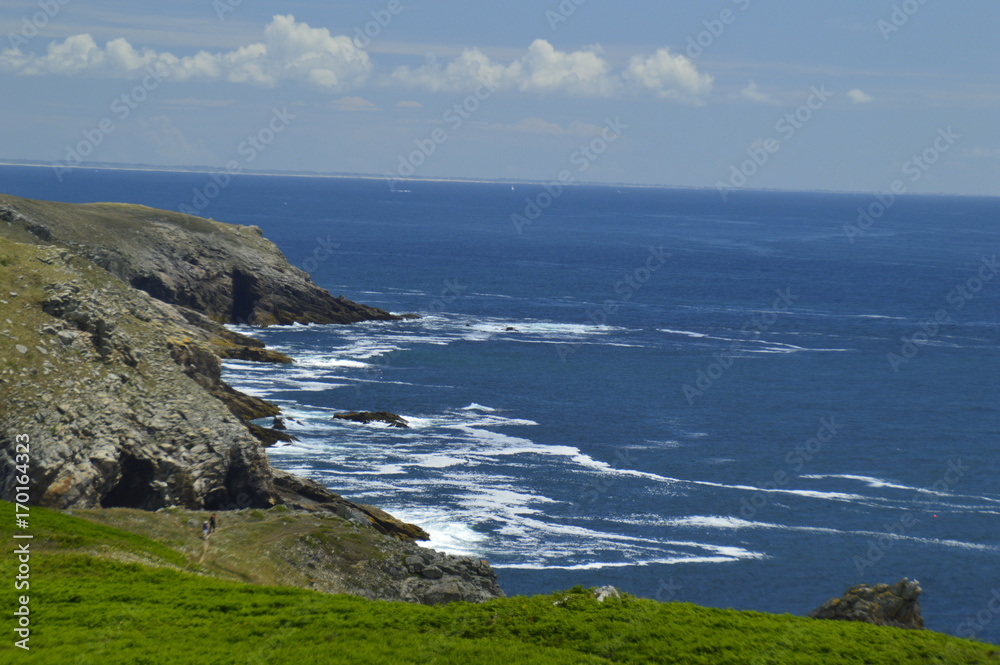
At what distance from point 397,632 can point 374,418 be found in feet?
142

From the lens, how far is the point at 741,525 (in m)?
53.0

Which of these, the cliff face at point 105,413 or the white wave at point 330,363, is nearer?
the cliff face at point 105,413

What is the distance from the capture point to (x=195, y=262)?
9925cm

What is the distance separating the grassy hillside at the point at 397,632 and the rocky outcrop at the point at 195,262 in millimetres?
64754

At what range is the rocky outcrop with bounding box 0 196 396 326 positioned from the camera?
297 ft

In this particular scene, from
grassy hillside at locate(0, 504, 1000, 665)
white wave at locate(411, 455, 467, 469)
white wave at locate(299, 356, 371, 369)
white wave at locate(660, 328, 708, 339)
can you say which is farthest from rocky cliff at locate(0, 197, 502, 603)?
white wave at locate(660, 328, 708, 339)

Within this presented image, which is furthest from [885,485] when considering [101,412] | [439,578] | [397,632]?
[101,412]

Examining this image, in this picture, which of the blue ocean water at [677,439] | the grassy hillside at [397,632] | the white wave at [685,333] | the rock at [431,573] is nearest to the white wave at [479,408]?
the blue ocean water at [677,439]

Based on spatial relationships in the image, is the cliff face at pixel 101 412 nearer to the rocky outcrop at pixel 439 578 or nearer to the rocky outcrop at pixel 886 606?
the rocky outcrop at pixel 439 578

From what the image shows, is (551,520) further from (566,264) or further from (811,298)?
(566,264)

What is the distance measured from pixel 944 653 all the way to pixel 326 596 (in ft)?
57.2

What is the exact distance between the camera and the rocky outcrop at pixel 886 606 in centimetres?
3088

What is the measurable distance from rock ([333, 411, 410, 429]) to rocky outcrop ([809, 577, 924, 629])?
4034cm

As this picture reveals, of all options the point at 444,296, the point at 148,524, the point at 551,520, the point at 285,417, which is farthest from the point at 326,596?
the point at 444,296
